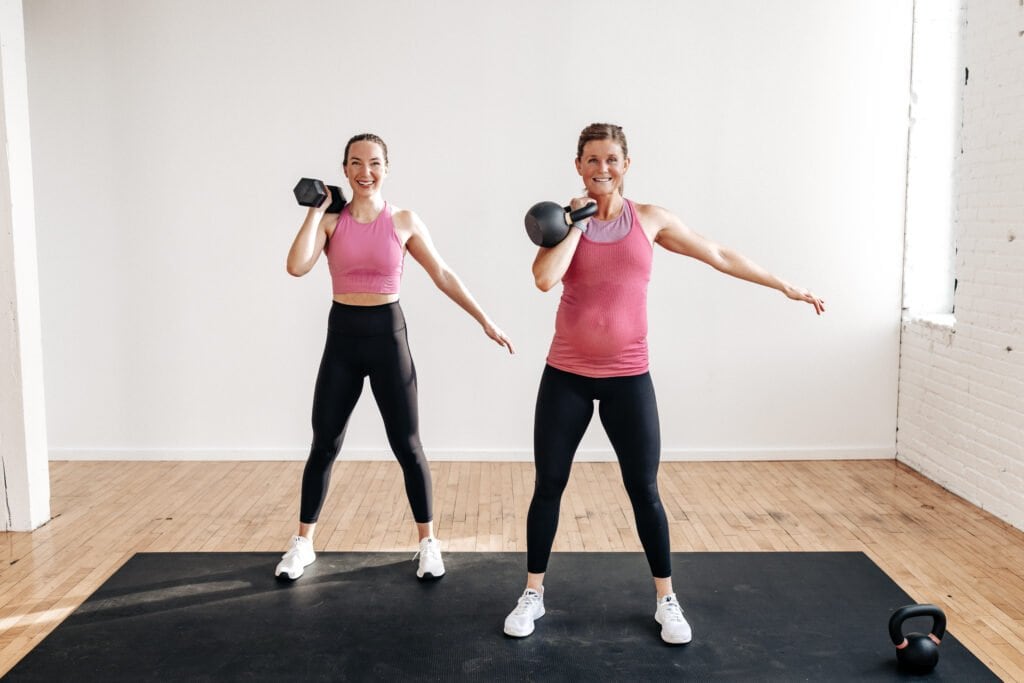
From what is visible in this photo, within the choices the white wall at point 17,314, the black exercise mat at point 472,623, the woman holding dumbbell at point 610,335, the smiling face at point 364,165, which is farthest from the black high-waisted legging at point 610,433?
the white wall at point 17,314

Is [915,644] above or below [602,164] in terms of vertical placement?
below

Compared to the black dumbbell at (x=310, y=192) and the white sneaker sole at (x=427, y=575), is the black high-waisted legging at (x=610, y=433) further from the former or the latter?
the black dumbbell at (x=310, y=192)

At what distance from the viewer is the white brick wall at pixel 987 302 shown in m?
4.05

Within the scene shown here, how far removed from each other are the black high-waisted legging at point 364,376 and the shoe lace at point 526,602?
27.5 inches

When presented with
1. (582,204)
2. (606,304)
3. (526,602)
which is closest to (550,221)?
(582,204)

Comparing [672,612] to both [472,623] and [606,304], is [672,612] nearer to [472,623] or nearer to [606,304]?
[472,623]

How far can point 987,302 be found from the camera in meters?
4.29

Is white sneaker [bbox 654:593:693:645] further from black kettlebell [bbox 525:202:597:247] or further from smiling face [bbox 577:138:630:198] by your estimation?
smiling face [bbox 577:138:630:198]

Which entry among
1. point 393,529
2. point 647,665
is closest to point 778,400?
point 393,529

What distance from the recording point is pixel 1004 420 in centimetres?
413

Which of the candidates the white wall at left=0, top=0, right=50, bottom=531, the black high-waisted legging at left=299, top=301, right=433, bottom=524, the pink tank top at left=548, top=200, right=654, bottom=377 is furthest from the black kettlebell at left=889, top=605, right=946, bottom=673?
the white wall at left=0, top=0, right=50, bottom=531

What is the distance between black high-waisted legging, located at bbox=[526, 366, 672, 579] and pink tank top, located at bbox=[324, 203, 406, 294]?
2.51ft

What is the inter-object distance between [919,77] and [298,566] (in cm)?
407

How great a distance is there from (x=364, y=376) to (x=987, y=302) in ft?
9.61
